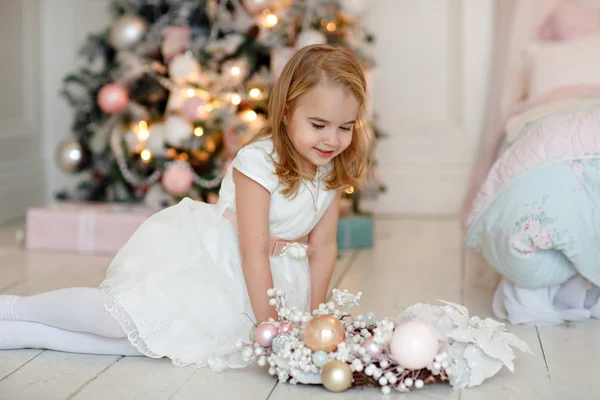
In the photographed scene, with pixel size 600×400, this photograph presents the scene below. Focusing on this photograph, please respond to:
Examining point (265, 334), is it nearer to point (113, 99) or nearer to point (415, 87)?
point (113, 99)

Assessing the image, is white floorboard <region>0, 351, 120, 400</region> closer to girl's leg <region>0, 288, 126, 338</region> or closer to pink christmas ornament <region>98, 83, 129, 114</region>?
girl's leg <region>0, 288, 126, 338</region>

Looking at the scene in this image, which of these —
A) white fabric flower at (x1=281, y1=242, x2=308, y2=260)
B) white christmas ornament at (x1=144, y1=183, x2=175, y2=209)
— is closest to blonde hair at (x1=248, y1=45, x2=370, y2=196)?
white fabric flower at (x1=281, y1=242, x2=308, y2=260)

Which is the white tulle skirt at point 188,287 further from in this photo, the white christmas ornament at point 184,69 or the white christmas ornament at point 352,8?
the white christmas ornament at point 352,8

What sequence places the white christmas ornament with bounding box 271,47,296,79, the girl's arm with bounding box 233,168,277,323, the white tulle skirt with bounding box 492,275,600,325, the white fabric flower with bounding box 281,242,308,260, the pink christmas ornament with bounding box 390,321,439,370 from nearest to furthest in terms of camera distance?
the pink christmas ornament with bounding box 390,321,439,370
the girl's arm with bounding box 233,168,277,323
the white fabric flower with bounding box 281,242,308,260
the white tulle skirt with bounding box 492,275,600,325
the white christmas ornament with bounding box 271,47,296,79

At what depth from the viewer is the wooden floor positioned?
1.55 m

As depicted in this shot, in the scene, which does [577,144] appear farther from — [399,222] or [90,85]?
[90,85]

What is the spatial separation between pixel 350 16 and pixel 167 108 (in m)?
0.85

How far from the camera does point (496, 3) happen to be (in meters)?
3.84

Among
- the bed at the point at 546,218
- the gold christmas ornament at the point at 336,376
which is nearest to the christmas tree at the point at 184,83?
the bed at the point at 546,218

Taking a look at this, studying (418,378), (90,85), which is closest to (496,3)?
(90,85)

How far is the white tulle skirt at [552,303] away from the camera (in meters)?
2.10

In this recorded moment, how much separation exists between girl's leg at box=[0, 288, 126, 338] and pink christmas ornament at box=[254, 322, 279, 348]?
1.03ft

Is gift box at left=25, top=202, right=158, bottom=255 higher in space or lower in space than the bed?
lower

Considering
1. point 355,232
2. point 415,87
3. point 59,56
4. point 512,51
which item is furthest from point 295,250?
point 59,56
